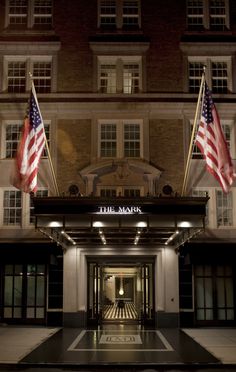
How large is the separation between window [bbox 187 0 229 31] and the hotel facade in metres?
0.05

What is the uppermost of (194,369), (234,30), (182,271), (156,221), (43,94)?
(234,30)

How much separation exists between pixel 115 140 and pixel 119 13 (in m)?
6.83

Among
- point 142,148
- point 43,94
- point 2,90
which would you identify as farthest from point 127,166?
point 2,90

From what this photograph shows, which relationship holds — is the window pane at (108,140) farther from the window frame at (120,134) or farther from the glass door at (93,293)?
the glass door at (93,293)

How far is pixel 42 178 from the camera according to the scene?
2816cm

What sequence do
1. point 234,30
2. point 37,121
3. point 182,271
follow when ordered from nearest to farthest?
point 37,121
point 182,271
point 234,30

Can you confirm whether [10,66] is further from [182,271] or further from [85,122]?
[182,271]

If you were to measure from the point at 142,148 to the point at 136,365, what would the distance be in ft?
43.6

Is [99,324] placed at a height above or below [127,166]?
below

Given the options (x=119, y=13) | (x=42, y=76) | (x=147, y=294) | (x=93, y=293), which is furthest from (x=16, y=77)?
(x=147, y=294)

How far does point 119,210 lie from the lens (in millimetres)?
20812

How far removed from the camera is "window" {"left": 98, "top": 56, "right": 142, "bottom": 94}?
95.9 feet

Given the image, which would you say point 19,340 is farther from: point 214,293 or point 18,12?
point 18,12

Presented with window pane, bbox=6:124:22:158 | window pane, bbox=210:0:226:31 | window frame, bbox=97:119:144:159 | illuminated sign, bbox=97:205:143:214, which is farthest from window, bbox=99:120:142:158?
illuminated sign, bbox=97:205:143:214
